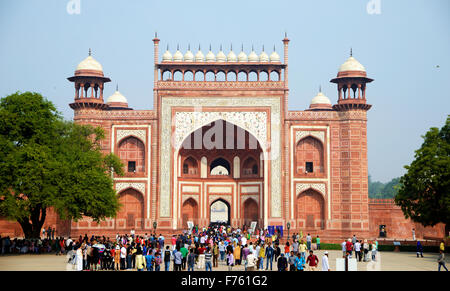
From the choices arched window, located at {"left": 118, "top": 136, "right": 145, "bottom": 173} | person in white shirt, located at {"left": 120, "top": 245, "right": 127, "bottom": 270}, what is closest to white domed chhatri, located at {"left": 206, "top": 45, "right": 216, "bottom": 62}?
arched window, located at {"left": 118, "top": 136, "right": 145, "bottom": 173}

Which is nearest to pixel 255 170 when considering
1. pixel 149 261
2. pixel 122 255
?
pixel 122 255

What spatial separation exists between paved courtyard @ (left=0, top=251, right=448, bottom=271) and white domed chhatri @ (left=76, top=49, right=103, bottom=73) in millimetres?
13552

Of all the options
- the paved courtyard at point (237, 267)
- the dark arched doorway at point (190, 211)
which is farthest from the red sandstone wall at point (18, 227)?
the paved courtyard at point (237, 267)

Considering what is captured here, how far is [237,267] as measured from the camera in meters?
19.0

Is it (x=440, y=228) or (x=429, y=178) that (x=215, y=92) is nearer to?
(x=429, y=178)

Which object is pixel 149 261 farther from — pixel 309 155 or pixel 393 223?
pixel 393 223

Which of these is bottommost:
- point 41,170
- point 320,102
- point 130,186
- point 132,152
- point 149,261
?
point 149,261

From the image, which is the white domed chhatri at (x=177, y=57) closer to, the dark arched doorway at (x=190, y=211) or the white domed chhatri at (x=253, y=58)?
the white domed chhatri at (x=253, y=58)

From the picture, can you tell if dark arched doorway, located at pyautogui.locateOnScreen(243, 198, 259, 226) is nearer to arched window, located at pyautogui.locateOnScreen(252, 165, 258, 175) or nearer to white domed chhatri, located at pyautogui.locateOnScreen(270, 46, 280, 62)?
arched window, located at pyautogui.locateOnScreen(252, 165, 258, 175)

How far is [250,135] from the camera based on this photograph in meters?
35.5

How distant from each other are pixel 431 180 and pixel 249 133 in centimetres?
1153

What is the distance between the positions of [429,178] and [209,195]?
46.9 feet
